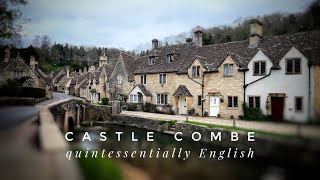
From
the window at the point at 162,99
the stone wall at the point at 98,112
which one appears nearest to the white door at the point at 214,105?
the window at the point at 162,99

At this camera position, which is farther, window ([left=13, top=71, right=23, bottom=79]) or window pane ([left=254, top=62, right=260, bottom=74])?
window pane ([left=254, top=62, right=260, bottom=74])

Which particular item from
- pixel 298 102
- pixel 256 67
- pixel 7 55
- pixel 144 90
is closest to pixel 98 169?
pixel 7 55

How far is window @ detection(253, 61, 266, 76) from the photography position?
11.6 metres

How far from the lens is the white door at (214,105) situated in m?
14.1

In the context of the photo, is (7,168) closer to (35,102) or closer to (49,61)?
(35,102)

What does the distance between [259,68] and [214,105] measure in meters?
3.45

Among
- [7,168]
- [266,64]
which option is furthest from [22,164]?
[266,64]

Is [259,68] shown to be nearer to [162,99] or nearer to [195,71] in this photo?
[195,71]

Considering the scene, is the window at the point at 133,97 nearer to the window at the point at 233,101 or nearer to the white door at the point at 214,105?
the white door at the point at 214,105

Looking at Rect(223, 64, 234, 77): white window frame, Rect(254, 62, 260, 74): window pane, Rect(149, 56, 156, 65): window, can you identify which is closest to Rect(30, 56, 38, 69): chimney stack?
Rect(254, 62, 260, 74): window pane

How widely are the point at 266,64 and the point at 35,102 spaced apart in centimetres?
947

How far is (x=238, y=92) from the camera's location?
13.2 m

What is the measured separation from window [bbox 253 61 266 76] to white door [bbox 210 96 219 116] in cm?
279

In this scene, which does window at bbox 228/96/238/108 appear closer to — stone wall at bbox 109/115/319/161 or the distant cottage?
the distant cottage
